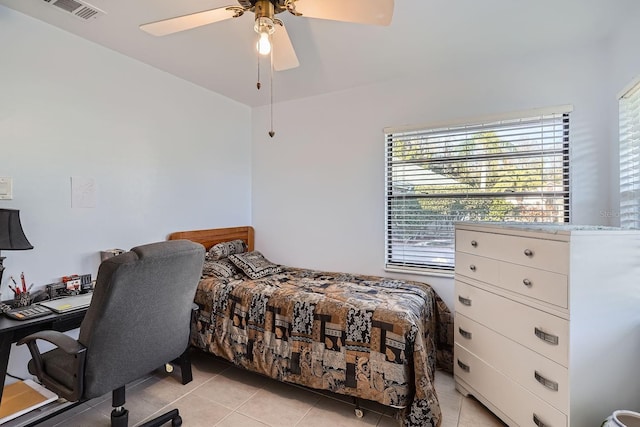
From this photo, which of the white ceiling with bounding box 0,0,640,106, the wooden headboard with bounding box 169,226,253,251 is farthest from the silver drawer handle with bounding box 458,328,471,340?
the wooden headboard with bounding box 169,226,253,251

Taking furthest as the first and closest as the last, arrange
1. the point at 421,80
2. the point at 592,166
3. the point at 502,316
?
the point at 421,80 → the point at 592,166 → the point at 502,316

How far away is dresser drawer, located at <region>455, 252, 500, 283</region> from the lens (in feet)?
6.14

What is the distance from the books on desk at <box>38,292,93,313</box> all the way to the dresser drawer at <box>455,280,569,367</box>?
7.97ft

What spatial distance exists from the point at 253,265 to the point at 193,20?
204cm

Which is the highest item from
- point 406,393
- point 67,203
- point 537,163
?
point 537,163

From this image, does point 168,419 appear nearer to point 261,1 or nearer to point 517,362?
point 517,362

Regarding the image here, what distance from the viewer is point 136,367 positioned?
154 centimetres

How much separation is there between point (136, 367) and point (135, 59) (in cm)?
240

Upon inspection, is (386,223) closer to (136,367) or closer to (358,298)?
(358,298)

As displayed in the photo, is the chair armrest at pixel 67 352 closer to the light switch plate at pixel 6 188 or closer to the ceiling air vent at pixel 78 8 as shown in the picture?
the light switch plate at pixel 6 188

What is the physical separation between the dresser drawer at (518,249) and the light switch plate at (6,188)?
297 cm

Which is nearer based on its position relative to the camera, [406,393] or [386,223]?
[406,393]

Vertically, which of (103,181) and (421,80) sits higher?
(421,80)

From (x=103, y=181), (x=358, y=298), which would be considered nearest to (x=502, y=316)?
(x=358, y=298)
